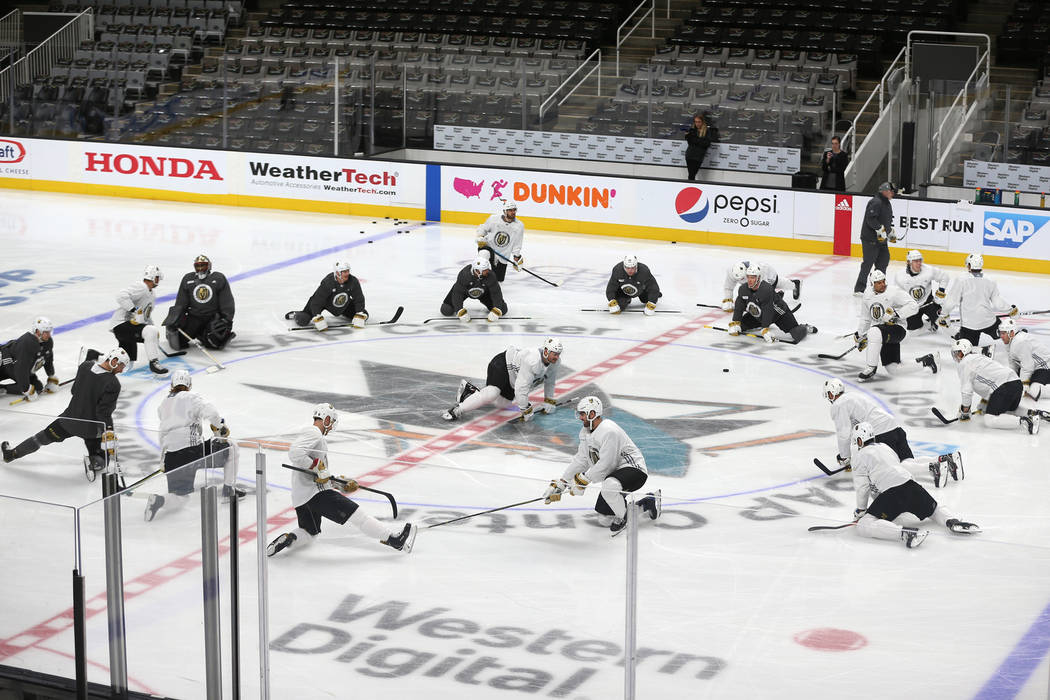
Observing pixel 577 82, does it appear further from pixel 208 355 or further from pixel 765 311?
pixel 208 355

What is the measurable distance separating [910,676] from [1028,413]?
7.25m

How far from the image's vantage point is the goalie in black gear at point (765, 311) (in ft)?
53.3

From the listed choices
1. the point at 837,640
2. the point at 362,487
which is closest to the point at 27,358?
the point at 362,487

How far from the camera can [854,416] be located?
37.5 ft

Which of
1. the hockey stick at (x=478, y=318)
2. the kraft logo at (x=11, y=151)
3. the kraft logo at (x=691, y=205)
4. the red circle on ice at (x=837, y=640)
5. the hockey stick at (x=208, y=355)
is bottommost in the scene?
the hockey stick at (x=208, y=355)

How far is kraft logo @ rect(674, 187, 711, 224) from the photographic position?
2217cm

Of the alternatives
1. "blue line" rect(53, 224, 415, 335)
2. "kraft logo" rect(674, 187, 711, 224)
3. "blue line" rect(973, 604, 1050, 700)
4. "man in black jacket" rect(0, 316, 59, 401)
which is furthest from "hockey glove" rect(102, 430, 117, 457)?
"kraft logo" rect(674, 187, 711, 224)

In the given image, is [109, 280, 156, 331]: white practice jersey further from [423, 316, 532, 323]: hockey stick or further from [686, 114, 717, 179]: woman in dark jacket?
[686, 114, 717, 179]: woman in dark jacket

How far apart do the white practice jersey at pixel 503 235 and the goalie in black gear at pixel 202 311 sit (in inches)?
169

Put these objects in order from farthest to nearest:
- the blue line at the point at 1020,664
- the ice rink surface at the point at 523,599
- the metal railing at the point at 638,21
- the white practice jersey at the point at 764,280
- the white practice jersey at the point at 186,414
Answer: the metal railing at the point at 638,21, the white practice jersey at the point at 764,280, the white practice jersey at the point at 186,414, the ice rink surface at the point at 523,599, the blue line at the point at 1020,664

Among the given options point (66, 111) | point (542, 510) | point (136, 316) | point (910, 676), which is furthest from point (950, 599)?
point (66, 111)

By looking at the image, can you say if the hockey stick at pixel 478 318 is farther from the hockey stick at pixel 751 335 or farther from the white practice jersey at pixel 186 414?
the white practice jersey at pixel 186 414

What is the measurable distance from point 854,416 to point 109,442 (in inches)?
227

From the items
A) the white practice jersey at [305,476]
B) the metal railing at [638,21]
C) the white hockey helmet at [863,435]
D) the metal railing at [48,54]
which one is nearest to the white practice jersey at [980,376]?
the white hockey helmet at [863,435]
